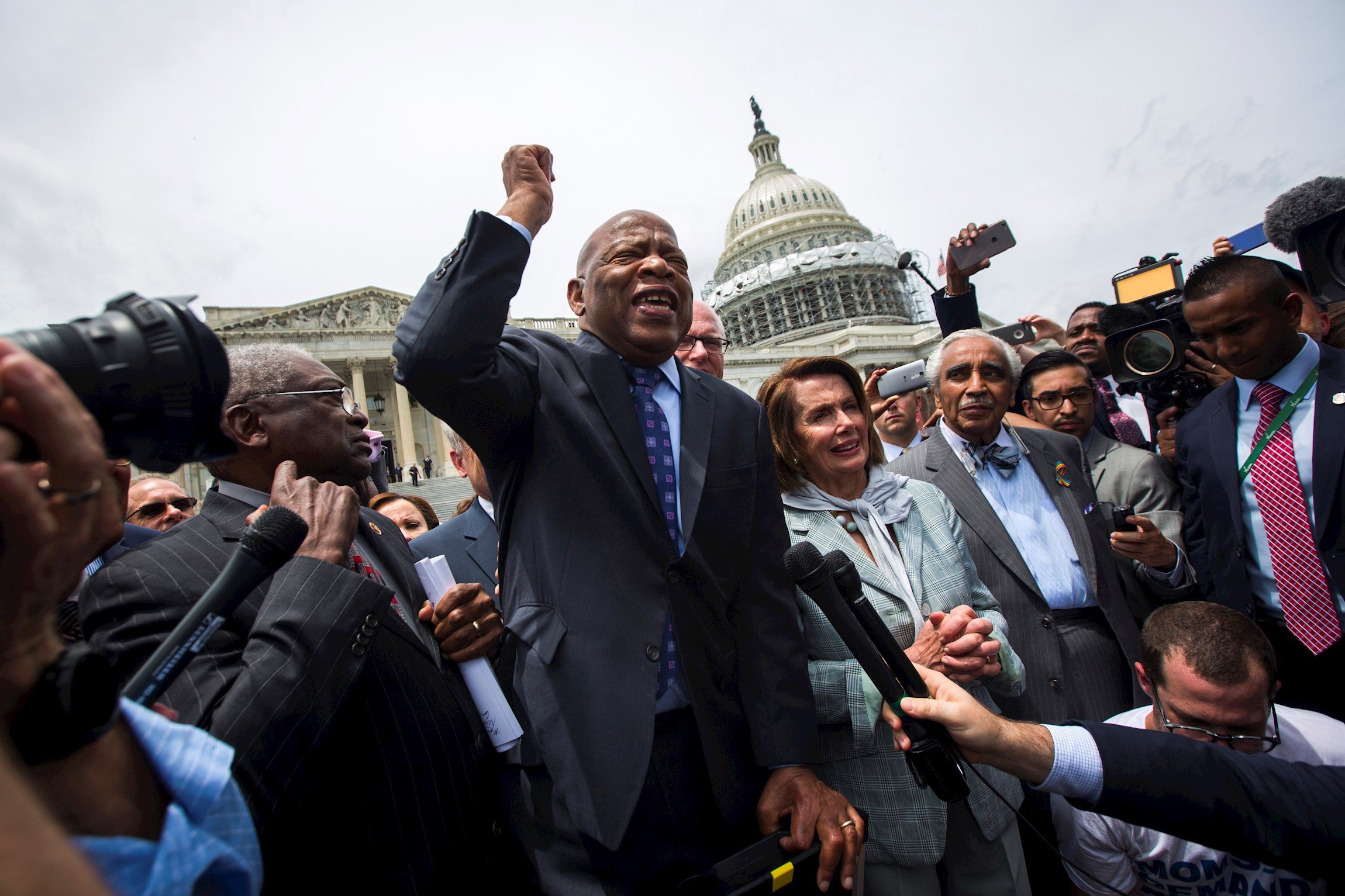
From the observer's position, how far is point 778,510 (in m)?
1.97

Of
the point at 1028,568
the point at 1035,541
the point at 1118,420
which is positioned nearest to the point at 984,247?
the point at 1118,420

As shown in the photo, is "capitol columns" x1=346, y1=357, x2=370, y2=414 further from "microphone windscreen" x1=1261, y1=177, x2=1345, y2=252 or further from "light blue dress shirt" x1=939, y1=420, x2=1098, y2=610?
"microphone windscreen" x1=1261, y1=177, x2=1345, y2=252

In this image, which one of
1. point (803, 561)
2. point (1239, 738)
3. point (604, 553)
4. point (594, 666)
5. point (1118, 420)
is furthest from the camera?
point (1118, 420)

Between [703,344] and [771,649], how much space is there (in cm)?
235

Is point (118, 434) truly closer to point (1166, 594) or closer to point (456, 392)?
point (456, 392)

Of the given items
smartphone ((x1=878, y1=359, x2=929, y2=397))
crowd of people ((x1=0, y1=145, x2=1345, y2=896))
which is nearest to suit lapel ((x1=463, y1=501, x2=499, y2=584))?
crowd of people ((x1=0, y1=145, x2=1345, y2=896))

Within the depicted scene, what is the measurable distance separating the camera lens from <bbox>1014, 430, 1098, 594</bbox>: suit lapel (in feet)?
2.99

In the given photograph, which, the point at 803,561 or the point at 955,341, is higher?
the point at 955,341

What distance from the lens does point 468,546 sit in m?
3.26

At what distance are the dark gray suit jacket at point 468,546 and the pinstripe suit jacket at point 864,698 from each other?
5.06ft

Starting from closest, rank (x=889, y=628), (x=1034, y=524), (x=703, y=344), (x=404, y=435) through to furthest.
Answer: (x=889, y=628)
(x=1034, y=524)
(x=703, y=344)
(x=404, y=435)

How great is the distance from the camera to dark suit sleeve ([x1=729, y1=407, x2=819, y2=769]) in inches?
68.1

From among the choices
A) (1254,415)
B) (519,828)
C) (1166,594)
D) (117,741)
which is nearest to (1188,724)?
(1166,594)

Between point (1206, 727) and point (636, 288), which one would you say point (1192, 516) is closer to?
point (1206, 727)
